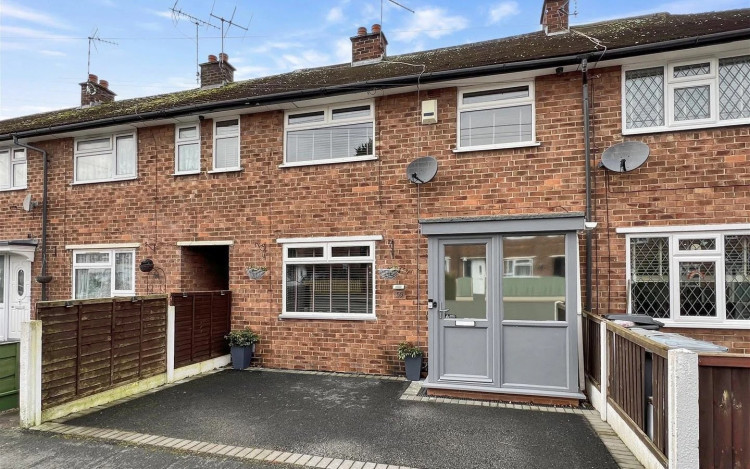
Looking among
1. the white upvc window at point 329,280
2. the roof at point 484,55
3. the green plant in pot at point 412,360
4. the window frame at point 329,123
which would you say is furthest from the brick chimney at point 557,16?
the green plant in pot at point 412,360

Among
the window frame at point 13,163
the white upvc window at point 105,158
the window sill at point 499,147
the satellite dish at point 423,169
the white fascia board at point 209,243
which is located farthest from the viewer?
the window frame at point 13,163

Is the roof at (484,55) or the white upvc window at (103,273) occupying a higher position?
the roof at (484,55)

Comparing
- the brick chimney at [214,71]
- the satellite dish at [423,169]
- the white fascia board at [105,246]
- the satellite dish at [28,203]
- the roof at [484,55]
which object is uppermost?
the brick chimney at [214,71]

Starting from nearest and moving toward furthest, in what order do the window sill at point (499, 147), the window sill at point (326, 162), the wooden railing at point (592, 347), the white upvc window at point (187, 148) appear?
1. the wooden railing at point (592, 347)
2. the window sill at point (499, 147)
3. the window sill at point (326, 162)
4. the white upvc window at point (187, 148)

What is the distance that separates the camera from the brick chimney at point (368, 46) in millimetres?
9336

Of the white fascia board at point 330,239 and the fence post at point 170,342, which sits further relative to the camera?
the white fascia board at point 330,239

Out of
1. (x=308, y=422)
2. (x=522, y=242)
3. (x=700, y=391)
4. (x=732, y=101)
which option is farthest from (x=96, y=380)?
(x=732, y=101)

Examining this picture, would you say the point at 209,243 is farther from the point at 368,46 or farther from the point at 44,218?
the point at 368,46

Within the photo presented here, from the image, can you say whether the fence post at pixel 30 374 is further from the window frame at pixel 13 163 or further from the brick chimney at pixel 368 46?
the brick chimney at pixel 368 46

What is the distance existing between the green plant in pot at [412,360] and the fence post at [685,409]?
12.6 ft

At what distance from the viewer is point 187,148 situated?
8.35 m

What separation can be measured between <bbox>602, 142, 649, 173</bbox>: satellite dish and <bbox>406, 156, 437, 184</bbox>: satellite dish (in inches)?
93.6

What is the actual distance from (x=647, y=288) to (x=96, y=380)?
7.39 meters

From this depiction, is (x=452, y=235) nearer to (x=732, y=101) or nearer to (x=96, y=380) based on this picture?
(x=732, y=101)
